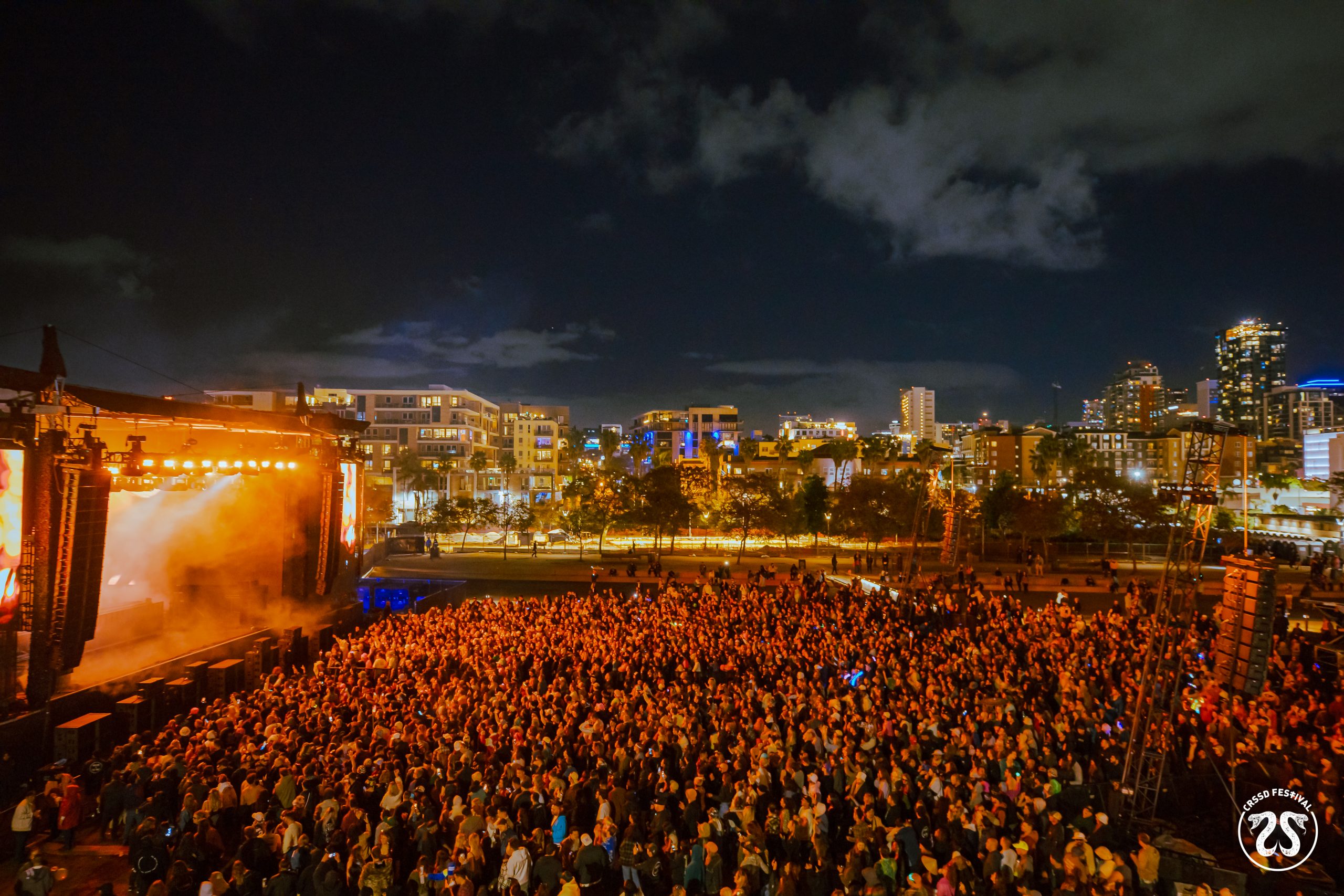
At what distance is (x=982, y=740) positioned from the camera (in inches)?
373

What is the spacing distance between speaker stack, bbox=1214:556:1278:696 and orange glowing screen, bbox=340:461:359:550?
20.8 metres

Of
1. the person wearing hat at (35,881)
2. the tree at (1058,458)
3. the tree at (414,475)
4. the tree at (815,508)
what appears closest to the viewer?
the person wearing hat at (35,881)

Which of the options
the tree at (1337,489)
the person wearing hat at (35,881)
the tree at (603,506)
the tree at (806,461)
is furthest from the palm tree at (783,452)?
the person wearing hat at (35,881)

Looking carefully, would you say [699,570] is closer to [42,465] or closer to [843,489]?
[843,489]

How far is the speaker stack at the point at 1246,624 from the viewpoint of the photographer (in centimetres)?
988

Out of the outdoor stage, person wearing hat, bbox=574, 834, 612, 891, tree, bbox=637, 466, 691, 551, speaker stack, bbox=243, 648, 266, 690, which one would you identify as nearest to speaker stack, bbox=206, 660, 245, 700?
speaker stack, bbox=243, 648, 266, 690

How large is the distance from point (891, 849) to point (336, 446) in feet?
59.6

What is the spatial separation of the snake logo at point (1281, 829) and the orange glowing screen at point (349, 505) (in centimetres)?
2072

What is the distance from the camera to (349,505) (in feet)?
69.3

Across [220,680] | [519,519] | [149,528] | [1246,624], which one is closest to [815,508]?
[519,519]

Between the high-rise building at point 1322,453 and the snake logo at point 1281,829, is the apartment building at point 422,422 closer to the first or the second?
the snake logo at point 1281,829

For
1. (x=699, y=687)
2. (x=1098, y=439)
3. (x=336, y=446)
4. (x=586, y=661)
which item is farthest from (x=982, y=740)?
(x=1098, y=439)

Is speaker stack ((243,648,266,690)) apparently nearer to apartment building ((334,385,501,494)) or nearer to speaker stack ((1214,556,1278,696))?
speaker stack ((1214,556,1278,696))

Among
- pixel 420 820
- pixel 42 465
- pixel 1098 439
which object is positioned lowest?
pixel 420 820
